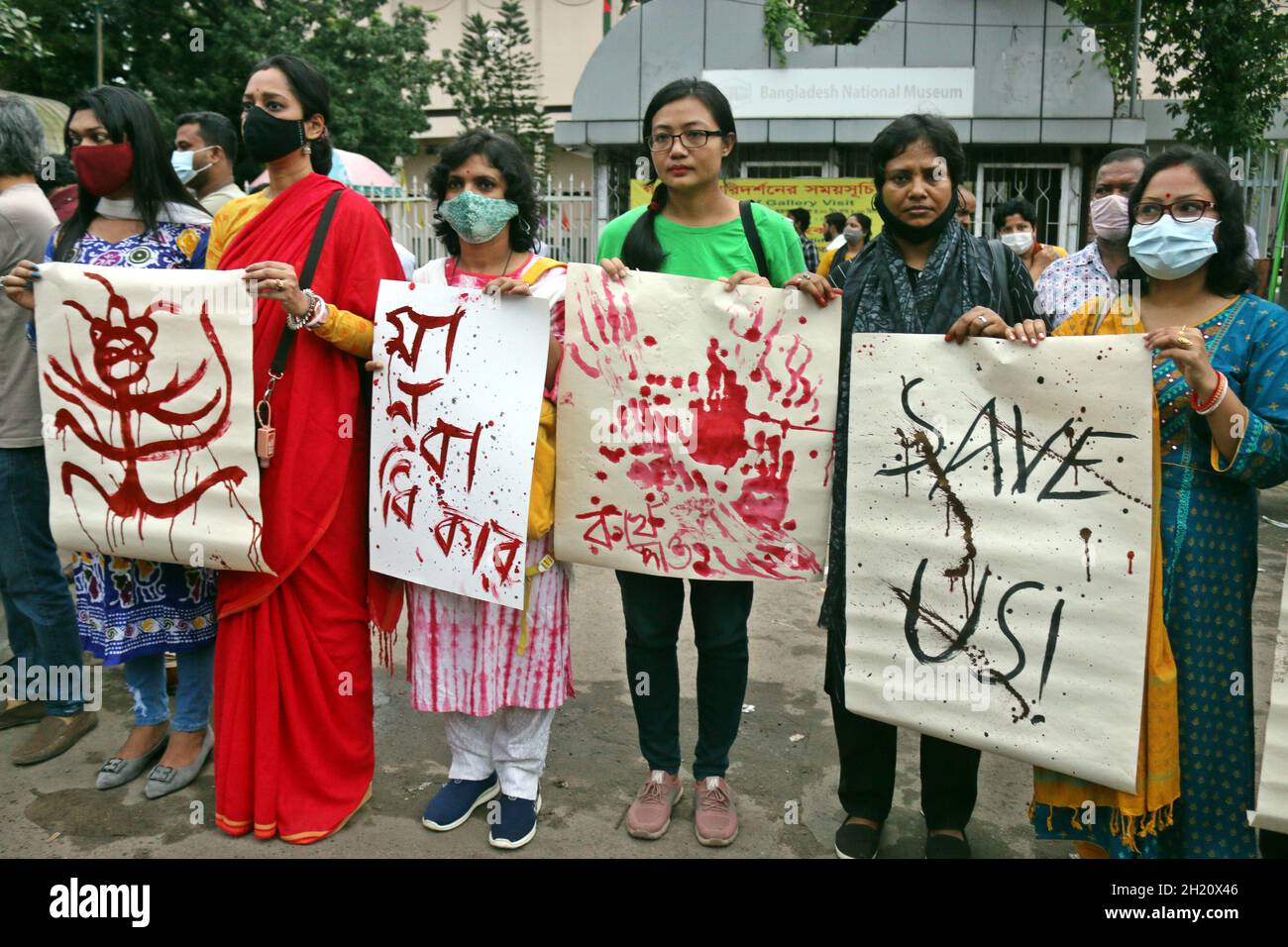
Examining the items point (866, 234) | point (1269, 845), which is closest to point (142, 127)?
point (1269, 845)

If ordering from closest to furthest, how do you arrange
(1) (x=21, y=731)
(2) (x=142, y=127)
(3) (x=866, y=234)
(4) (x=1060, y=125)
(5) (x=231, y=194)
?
(2) (x=142, y=127)
(1) (x=21, y=731)
(5) (x=231, y=194)
(3) (x=866, y=234)
(4) (x=1060, y=125)

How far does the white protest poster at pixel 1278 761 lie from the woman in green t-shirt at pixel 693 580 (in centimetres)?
123

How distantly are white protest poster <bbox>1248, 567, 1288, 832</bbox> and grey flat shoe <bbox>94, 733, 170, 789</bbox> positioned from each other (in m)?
2.98

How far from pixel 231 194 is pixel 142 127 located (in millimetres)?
1335

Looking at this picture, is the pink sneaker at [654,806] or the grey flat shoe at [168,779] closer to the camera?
the pink sneaker at [654,806]

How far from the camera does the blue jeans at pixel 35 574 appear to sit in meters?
3.37

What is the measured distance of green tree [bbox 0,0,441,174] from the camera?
1299 centimetres

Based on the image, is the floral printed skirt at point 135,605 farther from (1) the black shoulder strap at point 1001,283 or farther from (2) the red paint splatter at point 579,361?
(1) the black shoulder strap at point 1001,283

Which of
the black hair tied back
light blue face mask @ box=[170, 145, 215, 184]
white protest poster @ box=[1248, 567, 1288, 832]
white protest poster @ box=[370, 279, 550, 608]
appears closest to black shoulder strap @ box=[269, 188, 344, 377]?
white protest poster @ box=[370, 279, 550, 608]

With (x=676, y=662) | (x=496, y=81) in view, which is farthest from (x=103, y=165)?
(x=496, y=81)

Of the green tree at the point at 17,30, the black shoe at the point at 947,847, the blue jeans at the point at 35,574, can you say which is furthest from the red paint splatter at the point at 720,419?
the green tree at the point at 17,30

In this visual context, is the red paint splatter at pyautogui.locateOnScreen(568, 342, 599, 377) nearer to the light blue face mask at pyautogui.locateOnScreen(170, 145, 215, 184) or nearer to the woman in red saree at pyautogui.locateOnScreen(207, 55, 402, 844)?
the woman in red saree at pyautogui.locateOnScreen(207, 55, 402, 844)
